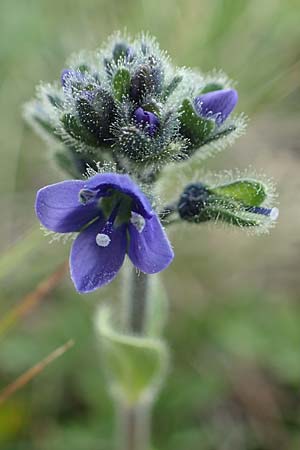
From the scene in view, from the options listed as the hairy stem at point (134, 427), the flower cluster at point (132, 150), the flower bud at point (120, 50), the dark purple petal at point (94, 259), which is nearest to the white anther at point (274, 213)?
the flower cluster at point (132, 150)

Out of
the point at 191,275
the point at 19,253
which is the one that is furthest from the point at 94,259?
the point at 191,275

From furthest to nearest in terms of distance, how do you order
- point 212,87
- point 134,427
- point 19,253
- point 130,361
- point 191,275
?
1. point 191,275
2. point 134,427
3. point 19,253
4. point 130,361
5. point 212,87

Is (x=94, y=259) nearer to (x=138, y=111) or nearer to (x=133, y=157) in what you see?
(x=133, y=157)

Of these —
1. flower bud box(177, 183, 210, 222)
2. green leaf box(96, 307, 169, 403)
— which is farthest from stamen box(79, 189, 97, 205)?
green leaf box(96, 307, 169, 403)

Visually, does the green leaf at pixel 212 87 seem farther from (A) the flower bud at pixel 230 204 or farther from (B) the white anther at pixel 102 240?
(B) the white anther at pixel 102 240

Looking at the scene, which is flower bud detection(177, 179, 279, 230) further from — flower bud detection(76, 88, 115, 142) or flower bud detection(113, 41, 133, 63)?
flower bud detection(113, 41, 133, 63)

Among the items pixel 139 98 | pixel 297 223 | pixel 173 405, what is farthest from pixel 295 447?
pixel 139 98
